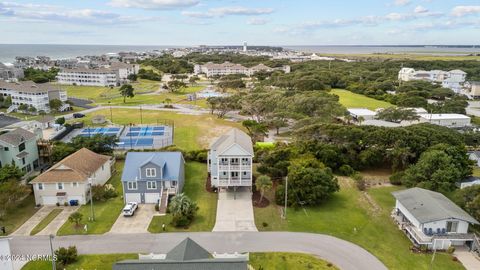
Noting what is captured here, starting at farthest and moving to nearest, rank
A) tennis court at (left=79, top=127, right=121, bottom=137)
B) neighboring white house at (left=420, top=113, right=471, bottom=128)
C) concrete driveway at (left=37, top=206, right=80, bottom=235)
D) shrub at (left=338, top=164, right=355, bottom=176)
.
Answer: neighboring white house at (left=420, top=113, right=471, bottom=128) < tennis court at (left=79, top=127, right=121, bottom=137) < shrub at (left=338, top=164, right=355, bottom=176) < concrete driveway at (left=37, top=206, right=80, bottom=235)

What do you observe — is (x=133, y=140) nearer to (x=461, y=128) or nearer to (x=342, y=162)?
(x=342, y=162)

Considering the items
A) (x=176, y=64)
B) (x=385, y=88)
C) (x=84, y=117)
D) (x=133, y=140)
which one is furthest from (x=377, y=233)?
(x=176, y=64)

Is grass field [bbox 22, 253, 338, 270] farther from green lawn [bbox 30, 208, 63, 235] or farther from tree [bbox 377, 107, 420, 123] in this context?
tree [bbox 377, 107, 420, 123]

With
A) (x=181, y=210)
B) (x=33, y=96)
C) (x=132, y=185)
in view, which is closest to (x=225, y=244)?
(x=181, y=210)

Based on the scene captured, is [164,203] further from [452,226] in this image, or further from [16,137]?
[452,226]

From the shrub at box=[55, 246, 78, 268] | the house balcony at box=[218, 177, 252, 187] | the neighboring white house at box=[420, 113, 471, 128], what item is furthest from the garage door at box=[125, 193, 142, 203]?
the neighboring white house at box=[420, 113, 471, 128]

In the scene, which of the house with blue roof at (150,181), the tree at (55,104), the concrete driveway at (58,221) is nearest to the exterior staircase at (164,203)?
the house with blue roof at (150,181)

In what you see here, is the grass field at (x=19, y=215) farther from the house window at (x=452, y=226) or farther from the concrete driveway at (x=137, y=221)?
the house window at (x=452, y=226)
